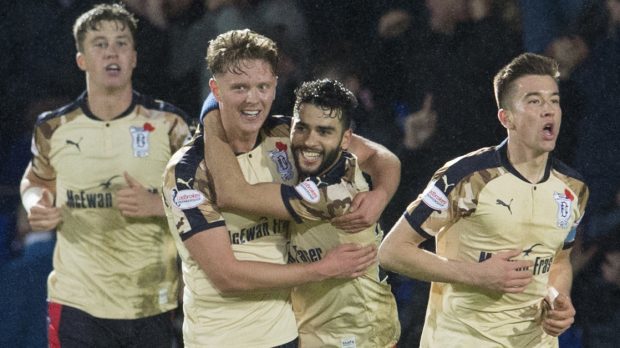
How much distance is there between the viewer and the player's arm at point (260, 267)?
3342 millimetres

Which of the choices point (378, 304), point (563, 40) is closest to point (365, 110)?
point (563, 40)

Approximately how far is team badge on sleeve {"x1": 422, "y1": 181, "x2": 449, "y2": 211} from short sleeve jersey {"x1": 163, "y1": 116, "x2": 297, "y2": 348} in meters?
0.47

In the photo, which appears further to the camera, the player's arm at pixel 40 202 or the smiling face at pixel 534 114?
the player's arm at pixel 40 202

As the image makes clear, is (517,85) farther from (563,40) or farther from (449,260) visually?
(563,40)

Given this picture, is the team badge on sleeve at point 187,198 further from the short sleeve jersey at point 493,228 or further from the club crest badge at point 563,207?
the club crest badge at point 563,207

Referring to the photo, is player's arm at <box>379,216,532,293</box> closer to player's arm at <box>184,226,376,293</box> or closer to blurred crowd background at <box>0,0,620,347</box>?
player's arm at <box>184,226,376,293</box>

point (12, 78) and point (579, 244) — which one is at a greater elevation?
point (12, 78)

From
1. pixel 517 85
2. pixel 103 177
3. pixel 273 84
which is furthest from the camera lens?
pixel 103 177

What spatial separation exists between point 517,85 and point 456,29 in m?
1.81

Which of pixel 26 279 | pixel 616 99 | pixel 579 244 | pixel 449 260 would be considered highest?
pixel 616 99

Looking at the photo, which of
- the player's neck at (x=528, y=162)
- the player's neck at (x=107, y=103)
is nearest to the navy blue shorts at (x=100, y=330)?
the player's neck at (x=107, y=103)

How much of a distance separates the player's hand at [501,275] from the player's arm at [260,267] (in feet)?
1.47

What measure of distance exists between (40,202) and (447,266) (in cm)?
179

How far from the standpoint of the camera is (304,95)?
3652 mm
